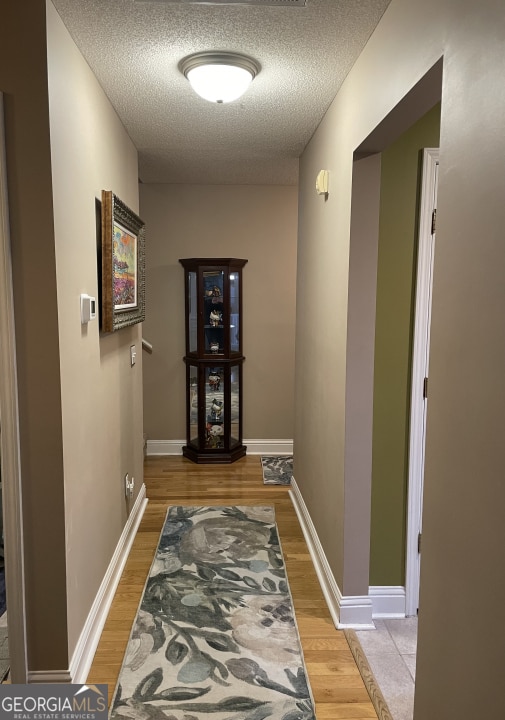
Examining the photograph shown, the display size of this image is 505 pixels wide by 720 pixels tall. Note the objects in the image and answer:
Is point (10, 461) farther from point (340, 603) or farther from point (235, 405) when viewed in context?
point (235, 405)

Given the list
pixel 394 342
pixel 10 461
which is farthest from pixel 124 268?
pixel 394 342

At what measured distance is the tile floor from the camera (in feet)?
6.56

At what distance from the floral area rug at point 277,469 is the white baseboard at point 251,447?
3.7 inches

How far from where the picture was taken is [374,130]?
1953mm

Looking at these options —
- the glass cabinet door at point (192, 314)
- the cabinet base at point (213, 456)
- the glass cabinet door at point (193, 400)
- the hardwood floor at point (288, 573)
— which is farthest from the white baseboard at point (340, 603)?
the glass cabinet door at point (192, 314)

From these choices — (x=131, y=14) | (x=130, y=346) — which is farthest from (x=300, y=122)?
(x=130, y=346)

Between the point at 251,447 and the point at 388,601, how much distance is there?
8.83 feet

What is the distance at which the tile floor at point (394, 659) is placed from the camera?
2000mm

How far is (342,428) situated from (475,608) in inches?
53.1

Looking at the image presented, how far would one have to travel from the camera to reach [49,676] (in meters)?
1.94

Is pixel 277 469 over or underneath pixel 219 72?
underneath

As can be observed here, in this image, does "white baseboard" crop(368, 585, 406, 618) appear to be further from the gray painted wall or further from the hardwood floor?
the gray painted wall

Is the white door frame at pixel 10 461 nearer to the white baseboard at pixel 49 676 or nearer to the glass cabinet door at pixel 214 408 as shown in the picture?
the white baseboard at pixel 49 676

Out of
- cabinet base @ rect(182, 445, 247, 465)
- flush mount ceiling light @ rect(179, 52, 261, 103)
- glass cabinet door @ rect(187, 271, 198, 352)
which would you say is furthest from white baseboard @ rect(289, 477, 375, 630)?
glass cabinet door @ rect(187, 271, 198, 352)
